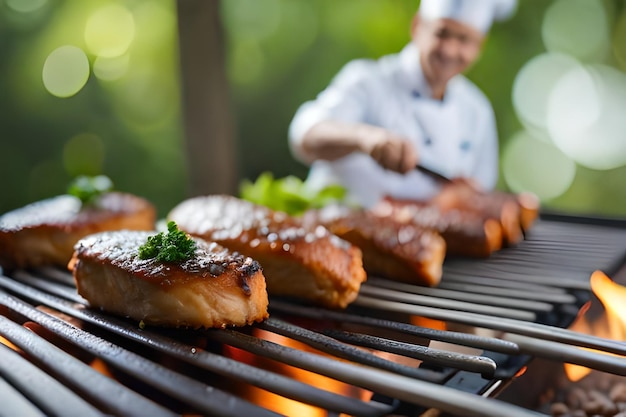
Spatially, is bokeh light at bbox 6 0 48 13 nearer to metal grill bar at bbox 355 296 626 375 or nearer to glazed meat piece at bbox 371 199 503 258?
glazed meat piece at bbox 371 199 503 258

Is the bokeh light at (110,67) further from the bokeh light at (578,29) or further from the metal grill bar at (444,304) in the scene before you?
the metal grill bar at (444,304)

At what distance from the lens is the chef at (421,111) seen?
3965 mm

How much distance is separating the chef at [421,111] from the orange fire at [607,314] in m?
1.48

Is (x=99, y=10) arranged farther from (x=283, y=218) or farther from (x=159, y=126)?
(x=283, y=218)

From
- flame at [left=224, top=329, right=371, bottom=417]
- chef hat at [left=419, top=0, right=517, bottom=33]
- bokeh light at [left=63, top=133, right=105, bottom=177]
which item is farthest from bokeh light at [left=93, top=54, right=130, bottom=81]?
flame at [left=224, top=329, right=371, bottom=417]

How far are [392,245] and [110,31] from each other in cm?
538

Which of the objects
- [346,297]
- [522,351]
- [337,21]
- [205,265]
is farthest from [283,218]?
[337,21]

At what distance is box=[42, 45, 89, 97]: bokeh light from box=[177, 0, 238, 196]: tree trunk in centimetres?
294

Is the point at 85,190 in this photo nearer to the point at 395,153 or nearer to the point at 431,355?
the point at 395,153

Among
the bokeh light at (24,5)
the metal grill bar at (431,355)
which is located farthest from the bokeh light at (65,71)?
the metal grill bar at (431,355)

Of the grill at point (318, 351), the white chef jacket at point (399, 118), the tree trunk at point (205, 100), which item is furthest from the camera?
the white chef jacket at point (399, 118)

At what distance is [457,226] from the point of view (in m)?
3.03

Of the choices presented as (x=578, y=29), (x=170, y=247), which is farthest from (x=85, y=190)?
(x=578, y=29)

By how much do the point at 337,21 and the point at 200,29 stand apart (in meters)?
3.18
